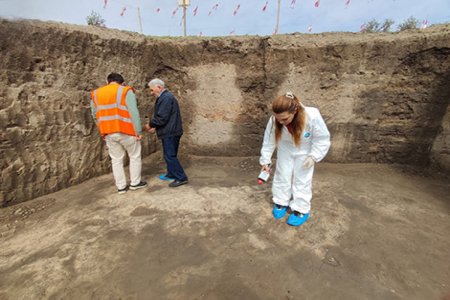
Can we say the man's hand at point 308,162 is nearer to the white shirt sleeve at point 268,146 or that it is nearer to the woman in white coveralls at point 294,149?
the woman in white coveralls at point 294,149

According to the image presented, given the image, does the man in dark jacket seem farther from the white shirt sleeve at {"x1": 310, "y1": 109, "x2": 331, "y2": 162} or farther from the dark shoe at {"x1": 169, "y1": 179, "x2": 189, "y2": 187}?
the white shirt sleeve at {"x1": 310, "y1": 109, "x2": 331, "y2": 162}

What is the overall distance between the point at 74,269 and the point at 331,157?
13.3ft

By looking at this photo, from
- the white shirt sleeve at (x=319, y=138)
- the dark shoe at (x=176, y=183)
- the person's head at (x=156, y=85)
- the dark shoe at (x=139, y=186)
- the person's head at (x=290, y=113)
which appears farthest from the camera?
the dark shoe at (x=176, y=183)

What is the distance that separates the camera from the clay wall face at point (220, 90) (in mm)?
2893

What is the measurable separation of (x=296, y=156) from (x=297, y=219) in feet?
2.36

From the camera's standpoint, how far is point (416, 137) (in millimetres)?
3844

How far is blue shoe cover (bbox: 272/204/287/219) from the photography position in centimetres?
269

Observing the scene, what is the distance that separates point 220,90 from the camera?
4352 millimetres

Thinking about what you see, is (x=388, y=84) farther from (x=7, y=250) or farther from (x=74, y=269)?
(x=7, y=250)

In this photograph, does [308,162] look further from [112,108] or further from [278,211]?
[112,108]

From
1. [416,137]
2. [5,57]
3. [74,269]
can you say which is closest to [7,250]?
[74,269]

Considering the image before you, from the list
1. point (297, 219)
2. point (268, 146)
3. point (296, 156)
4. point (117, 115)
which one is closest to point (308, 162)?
point (296, 156)

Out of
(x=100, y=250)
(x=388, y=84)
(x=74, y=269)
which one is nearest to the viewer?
(x=74, y=269)

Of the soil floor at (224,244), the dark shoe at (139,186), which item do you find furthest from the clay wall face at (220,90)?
the dark shoe at (139,186)
